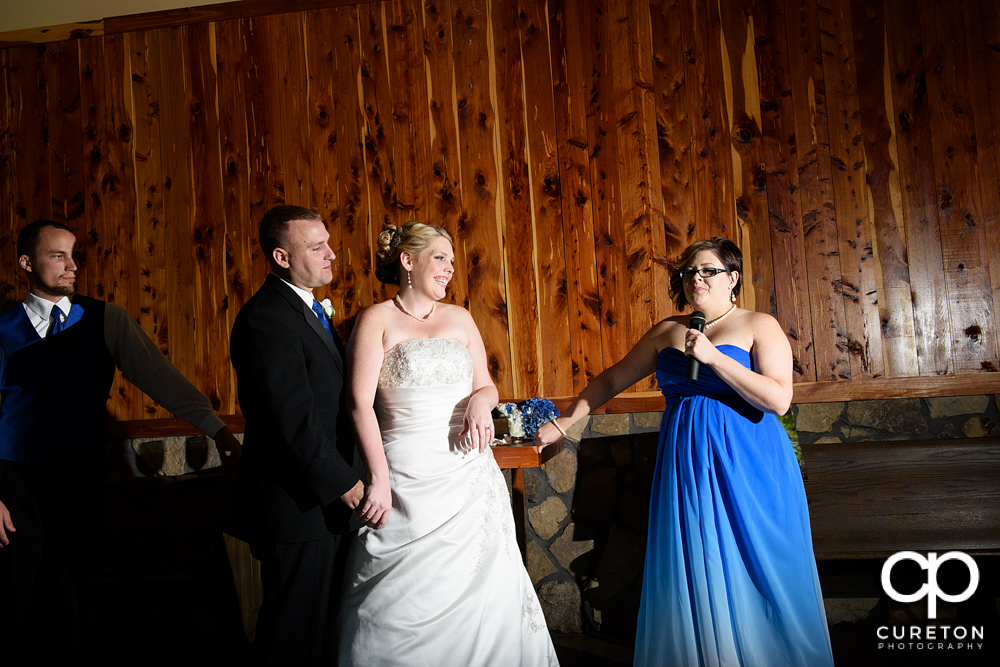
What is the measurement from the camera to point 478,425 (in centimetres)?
233

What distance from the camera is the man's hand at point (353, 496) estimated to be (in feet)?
7.07

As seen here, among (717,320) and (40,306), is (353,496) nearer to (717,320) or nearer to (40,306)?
(717,320)

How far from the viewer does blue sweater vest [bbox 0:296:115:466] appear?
2.62m

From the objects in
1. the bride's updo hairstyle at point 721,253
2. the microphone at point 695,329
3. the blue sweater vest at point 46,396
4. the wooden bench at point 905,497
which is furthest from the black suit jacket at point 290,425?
the wooden bench at point 905,497

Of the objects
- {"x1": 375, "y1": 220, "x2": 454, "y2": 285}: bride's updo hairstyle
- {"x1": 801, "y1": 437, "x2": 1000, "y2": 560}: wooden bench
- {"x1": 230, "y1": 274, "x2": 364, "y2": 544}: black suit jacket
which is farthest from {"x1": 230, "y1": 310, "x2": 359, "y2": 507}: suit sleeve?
{"x1": 801, "y1": 437, "x2": 1000, "y2": 560}: wooden bench

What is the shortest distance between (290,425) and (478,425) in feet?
2.15

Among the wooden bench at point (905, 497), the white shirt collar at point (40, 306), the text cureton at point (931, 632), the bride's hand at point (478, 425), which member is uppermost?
the white shirt collar at point (40, 306)

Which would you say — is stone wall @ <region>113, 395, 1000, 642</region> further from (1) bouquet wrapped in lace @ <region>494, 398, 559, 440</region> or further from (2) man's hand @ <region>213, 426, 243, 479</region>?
(2) man's hand @ <region>213, 426, 243, 479</region>

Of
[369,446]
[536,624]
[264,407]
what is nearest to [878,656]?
[536,624]

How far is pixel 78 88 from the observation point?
13.4 ft

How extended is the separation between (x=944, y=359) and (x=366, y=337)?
3081 mm

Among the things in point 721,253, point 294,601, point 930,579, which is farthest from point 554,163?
point 930,579

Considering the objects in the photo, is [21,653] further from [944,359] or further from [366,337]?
[944,359]

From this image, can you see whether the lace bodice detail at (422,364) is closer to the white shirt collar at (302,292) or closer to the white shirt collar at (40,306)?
the white shirt collar at (302,292)
